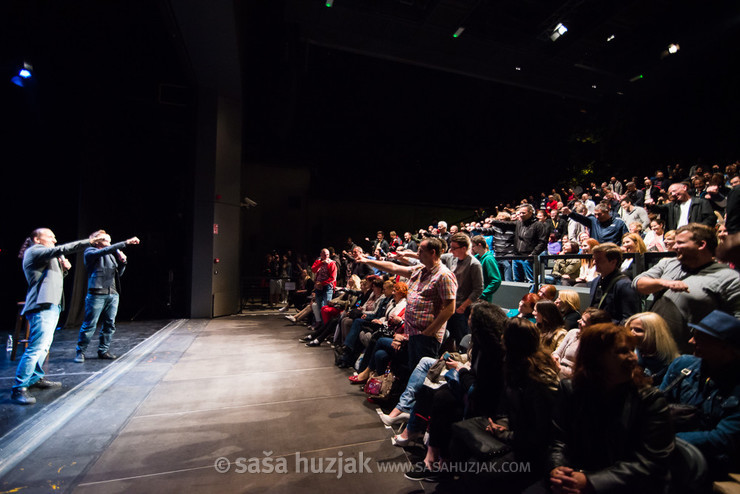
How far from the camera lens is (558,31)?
9.41 m

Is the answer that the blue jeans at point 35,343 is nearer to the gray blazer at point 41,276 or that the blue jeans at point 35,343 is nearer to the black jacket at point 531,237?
the gray blazer at point 41,276

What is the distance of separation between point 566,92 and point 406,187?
728 cm

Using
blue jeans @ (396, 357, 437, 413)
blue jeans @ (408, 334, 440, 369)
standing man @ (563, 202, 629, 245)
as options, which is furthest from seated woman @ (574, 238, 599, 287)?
blue jeans @ (396, 357, 437, 413)

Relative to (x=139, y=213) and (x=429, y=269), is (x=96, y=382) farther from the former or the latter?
(x=139, y=213)

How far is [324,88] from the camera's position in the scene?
11.4 m

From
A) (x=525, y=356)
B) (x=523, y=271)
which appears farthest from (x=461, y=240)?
(x=523, y=271)

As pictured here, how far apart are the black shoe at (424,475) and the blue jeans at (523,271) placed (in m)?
3.65

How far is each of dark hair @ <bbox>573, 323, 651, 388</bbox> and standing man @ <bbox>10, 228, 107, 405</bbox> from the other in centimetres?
412

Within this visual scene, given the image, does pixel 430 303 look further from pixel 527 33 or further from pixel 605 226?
pixel 527 33

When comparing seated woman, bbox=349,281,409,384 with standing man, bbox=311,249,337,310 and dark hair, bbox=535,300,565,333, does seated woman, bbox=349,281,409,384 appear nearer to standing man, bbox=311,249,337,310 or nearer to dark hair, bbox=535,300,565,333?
dark hair, bbox=535,300,565,333

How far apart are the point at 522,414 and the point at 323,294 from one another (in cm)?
523

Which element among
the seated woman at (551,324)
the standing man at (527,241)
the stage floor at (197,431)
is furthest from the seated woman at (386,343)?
the standing man at (527,241)

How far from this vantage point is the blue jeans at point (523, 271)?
5.16 metres

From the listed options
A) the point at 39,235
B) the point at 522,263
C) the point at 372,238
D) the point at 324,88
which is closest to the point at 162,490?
the point at 39,235
